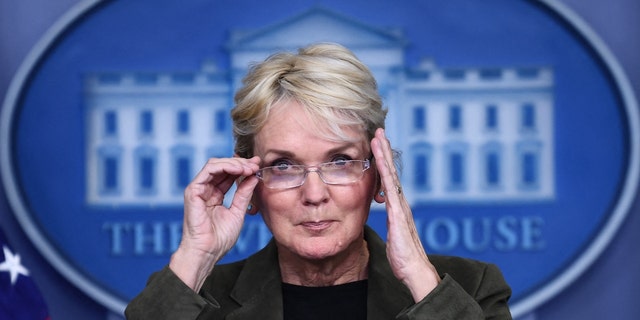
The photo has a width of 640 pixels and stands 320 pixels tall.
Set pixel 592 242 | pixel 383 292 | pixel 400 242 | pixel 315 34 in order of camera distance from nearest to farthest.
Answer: pixel 400 242 < pixel 383 292 < pixel 592 242 < pixel 315 34

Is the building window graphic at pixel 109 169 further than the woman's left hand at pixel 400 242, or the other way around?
the building window graphic at pixel 109 169

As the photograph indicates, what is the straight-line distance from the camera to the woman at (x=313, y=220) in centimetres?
204

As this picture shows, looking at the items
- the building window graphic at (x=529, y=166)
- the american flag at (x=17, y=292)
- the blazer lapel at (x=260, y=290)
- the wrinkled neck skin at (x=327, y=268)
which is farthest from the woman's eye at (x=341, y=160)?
the building window graphic at (x=529, y=166)

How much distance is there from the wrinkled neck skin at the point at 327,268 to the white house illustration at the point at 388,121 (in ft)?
3.59

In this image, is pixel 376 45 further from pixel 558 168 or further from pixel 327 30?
pixel 558 168

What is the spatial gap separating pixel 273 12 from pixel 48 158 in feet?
3.17

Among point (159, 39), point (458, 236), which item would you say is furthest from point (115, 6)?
point (458, 236)

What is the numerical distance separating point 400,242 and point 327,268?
0.85 ft

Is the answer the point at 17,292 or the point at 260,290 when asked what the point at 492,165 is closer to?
the point at 260,290

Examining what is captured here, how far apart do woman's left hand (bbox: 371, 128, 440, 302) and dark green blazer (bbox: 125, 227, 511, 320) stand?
0.14 ft

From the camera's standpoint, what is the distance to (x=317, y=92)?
207 cm

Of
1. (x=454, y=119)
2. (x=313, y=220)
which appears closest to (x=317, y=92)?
(x=313, y=220)

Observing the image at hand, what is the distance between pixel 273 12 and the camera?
3.38 m

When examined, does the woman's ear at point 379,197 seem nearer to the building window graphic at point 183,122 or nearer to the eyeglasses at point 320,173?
the eyeglasses at point 320,173
